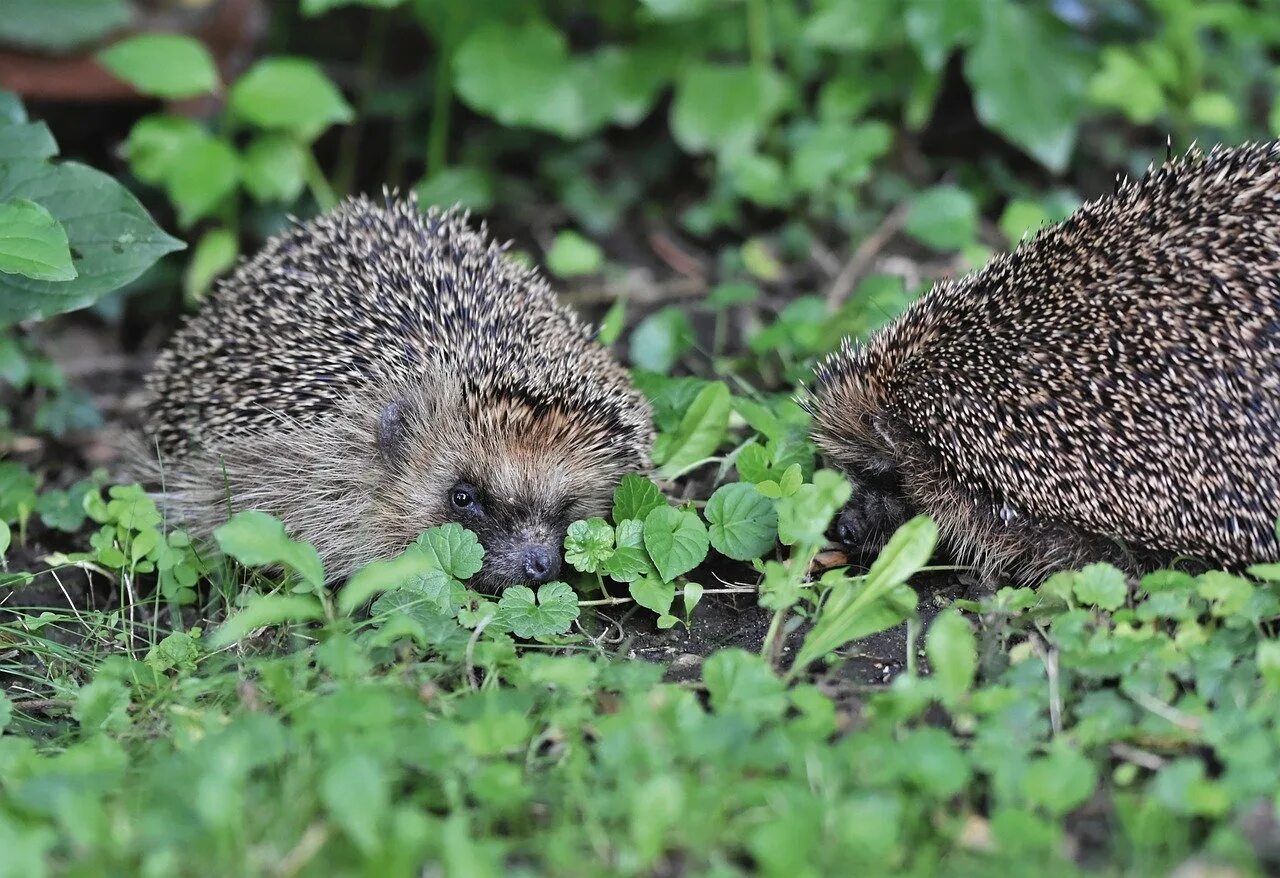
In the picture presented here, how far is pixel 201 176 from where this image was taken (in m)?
5.01

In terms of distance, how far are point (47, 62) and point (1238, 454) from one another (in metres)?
4.38

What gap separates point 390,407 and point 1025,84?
2.95m

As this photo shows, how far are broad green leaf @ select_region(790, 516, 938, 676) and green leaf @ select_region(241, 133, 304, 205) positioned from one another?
3.11 m

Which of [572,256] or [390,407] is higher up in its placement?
[572,256]

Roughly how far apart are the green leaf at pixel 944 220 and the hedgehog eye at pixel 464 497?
2.04 m

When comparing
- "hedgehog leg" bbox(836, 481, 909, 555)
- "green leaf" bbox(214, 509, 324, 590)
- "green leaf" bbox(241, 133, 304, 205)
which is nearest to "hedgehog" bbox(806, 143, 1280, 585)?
"hedgehog leg" bbox(836, 481, 909, 555)

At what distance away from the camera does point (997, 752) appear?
251cm

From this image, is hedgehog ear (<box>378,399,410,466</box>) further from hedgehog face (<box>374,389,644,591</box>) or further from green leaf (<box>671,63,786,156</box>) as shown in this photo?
green leaf (<box>671,63,786,156</box>)

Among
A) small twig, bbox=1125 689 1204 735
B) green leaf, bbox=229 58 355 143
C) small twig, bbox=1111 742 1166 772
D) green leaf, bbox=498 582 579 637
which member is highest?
green leaf, bbox=229 58 355 143

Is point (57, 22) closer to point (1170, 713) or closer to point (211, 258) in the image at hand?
point (211, 258)

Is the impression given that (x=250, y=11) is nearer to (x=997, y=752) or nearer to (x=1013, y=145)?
(x=1013, y=145)

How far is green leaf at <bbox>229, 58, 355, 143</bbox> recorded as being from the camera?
16.4 feet

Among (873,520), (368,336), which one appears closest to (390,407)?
(368,336)

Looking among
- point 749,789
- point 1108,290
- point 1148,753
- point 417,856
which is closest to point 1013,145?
point 1108,290
